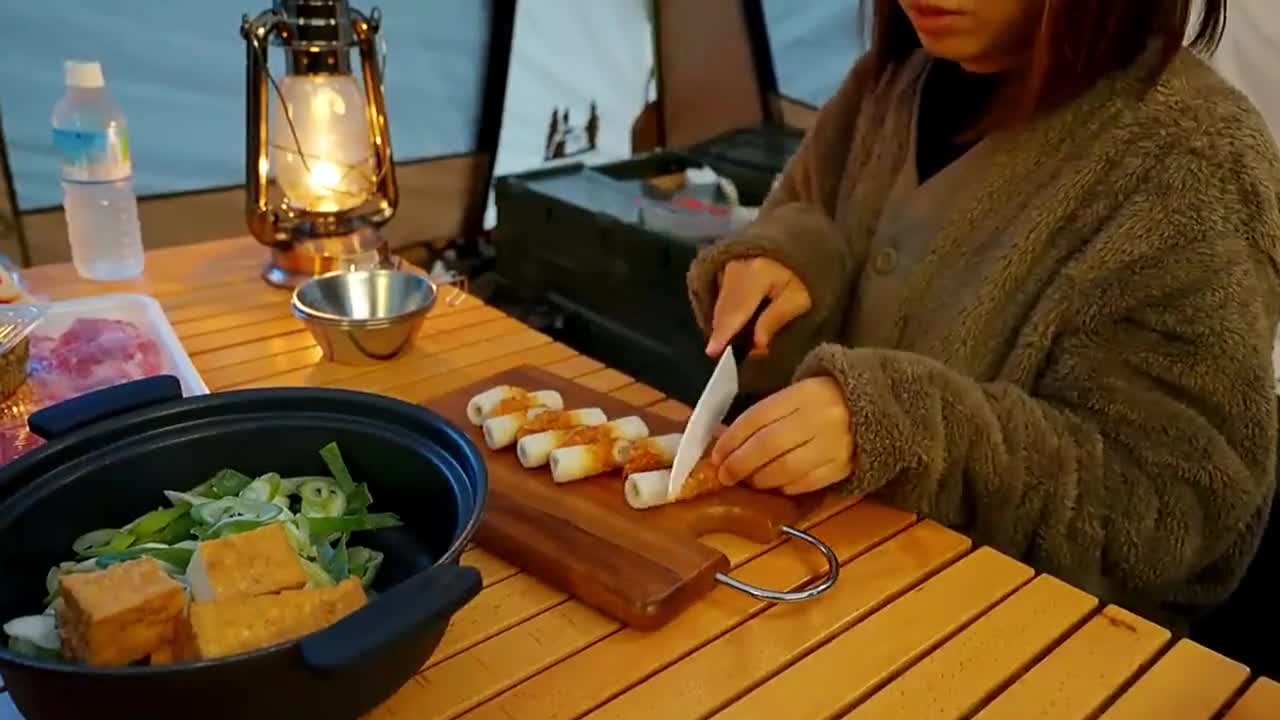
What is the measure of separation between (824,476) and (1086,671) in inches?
8.6

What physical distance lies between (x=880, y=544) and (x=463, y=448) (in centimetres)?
32

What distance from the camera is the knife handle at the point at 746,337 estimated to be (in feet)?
3.50

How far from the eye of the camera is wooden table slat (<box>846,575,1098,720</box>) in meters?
0.62

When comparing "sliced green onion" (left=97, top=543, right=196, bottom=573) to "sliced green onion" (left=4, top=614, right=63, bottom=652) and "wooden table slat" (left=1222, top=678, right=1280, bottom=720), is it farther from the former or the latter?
"wooden table slat" (left=1222, top=678, right=1280, bottom=720)

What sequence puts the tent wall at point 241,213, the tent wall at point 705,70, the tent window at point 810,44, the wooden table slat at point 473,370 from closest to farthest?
the wooden table slat at point 473,370, the tent wall at point 241,213, the tent window at point 810,44, the tent wall at point 705,70

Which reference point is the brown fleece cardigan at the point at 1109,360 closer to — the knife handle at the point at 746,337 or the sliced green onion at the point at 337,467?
the knife handle at the point at 746,337

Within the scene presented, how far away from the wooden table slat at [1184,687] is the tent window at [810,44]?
191cm

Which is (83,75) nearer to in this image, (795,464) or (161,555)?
(161,555)

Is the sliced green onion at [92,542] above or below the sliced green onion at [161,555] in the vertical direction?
below

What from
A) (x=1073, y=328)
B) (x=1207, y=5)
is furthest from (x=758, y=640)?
(x=1207, y=5)

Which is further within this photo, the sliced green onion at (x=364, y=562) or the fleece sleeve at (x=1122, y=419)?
the fleece sleeve at (x=1122, y=419)

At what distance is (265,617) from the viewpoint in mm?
525

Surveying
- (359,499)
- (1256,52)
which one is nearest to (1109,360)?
(359,499)

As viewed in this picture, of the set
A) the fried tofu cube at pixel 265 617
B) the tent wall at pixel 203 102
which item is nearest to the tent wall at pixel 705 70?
the tent wall at pixel 203 102
